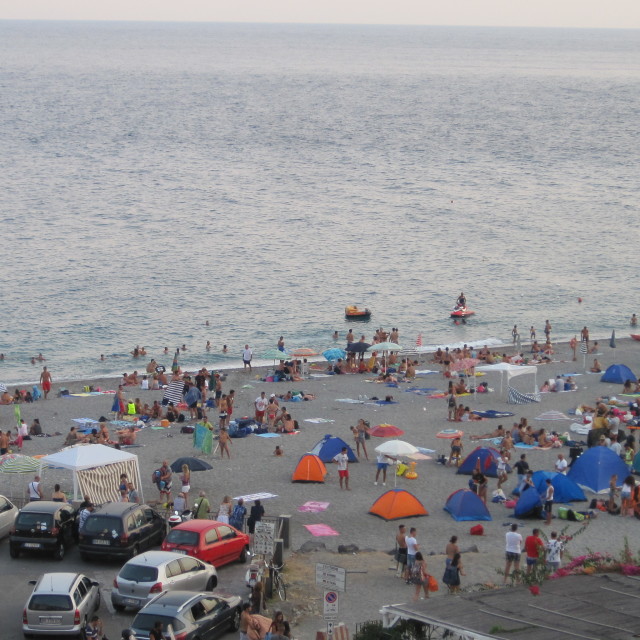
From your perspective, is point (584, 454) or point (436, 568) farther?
point (584, 454)

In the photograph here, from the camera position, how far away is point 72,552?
21.0 meters

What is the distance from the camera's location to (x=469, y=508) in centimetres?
2362

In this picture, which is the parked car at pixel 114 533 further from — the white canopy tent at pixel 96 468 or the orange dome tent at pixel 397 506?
the orange dome tent at pixel 397 506

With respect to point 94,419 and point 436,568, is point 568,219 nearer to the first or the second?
point 94,419

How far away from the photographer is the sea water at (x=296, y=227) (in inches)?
2192

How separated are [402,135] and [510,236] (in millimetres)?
55224

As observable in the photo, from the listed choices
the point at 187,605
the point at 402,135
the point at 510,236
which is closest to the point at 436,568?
the point at 187,605

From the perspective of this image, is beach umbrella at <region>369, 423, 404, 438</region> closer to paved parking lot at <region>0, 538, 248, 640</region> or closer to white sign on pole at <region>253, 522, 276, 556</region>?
paved parking lot at <region>0, 538, 248, 640</region>

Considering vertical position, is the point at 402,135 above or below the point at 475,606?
above

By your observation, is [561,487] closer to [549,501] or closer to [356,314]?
[549,501]

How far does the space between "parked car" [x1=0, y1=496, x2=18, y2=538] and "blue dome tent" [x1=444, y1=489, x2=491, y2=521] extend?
896 centimetres

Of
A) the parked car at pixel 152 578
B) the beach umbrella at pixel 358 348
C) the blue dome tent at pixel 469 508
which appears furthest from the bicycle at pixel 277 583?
the beach umbrella at pixel 358 348

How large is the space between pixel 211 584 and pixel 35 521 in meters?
3.77

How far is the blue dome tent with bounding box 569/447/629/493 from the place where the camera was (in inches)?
995
